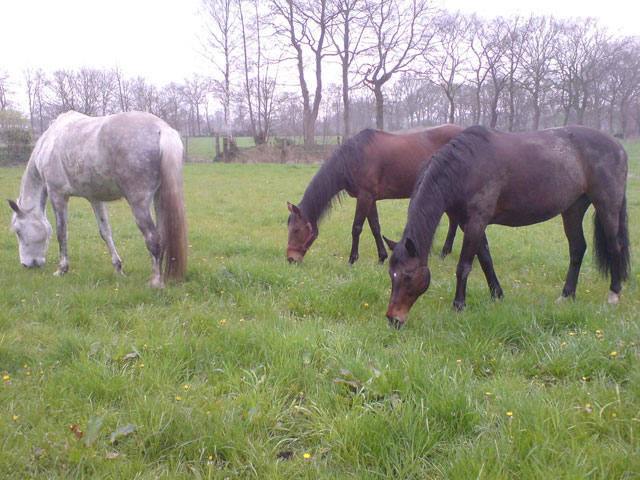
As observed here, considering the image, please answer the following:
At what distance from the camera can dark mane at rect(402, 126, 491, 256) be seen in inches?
Answer: 143

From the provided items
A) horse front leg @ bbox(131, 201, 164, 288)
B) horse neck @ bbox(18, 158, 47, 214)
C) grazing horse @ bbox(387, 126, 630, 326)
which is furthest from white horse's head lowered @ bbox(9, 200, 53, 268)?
grazing horse @ bbox(387, 126, 630, 326)

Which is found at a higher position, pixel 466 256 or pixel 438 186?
pixel 438 186

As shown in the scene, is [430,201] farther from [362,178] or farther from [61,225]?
[61,225]

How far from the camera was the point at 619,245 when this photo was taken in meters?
4.46

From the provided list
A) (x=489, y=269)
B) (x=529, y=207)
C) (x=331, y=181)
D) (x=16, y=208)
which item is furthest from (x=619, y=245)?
(x=16, y=208)

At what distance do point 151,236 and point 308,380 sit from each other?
2.88 m

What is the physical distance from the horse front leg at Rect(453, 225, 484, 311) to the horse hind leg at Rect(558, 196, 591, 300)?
124cm

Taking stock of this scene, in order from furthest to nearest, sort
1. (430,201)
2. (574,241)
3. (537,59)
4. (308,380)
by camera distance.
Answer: (537,59) → (574,241) → (430,201) → (308,380)

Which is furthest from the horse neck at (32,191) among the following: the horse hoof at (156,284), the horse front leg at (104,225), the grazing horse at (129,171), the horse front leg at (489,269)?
the horse front leg at (489,269)

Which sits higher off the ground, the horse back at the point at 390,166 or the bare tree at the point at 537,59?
the bare tree at the point at 537,59

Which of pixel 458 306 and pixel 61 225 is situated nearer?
pixel 458 306

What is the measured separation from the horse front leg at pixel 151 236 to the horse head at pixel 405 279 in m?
2.62

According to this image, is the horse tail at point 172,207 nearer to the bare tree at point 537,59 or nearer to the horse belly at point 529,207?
the horse belly at point 529,207

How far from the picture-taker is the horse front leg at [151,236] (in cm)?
469
